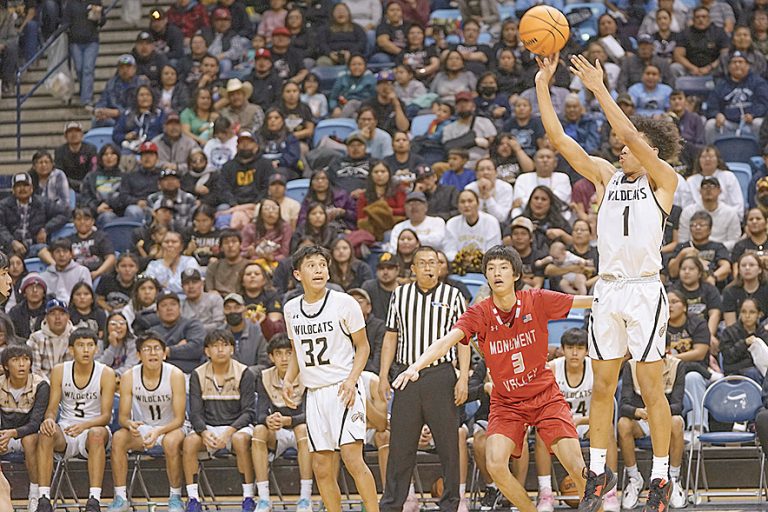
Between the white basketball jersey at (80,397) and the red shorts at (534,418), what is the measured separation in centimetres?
449

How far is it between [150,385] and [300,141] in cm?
489

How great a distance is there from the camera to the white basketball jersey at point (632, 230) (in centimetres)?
736

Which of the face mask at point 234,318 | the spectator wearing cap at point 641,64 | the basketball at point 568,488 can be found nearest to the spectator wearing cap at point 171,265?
the face mask at point 234,318

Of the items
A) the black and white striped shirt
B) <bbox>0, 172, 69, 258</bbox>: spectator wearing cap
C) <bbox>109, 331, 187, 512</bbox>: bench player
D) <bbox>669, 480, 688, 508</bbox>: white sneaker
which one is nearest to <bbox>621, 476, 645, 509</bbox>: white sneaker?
<bbox>669, 480, 688, 508</bbox>: white sneaker

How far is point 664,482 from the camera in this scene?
7488 mm

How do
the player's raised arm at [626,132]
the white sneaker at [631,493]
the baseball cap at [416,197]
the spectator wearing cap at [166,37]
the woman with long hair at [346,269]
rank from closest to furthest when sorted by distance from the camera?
the player's raised arm at [626,132]
the white sneaker at [631,493]
the woman with long hair at [346,269]
the baseball cap at [416,197]
the spectator wearing cap at [166,37]

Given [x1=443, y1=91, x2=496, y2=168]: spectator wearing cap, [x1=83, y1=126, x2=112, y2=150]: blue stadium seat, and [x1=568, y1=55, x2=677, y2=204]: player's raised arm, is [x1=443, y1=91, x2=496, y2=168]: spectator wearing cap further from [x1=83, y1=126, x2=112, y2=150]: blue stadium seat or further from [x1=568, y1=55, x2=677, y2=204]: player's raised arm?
[x1=568, y1=55, x2=677, y2=204]: player's raised arm

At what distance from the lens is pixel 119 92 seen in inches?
667

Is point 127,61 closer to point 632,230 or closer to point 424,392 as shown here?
point 424,392

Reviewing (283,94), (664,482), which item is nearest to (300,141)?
(283,94)

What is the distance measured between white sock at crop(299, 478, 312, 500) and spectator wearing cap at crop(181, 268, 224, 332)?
95.5 inches

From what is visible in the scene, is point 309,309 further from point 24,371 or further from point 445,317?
point 24,371

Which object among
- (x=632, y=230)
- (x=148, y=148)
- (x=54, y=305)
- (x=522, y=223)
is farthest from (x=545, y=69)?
(x=148, y=148)

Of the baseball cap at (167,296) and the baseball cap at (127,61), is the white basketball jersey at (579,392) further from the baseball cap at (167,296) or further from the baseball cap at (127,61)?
the baseball cap at (127,61)
